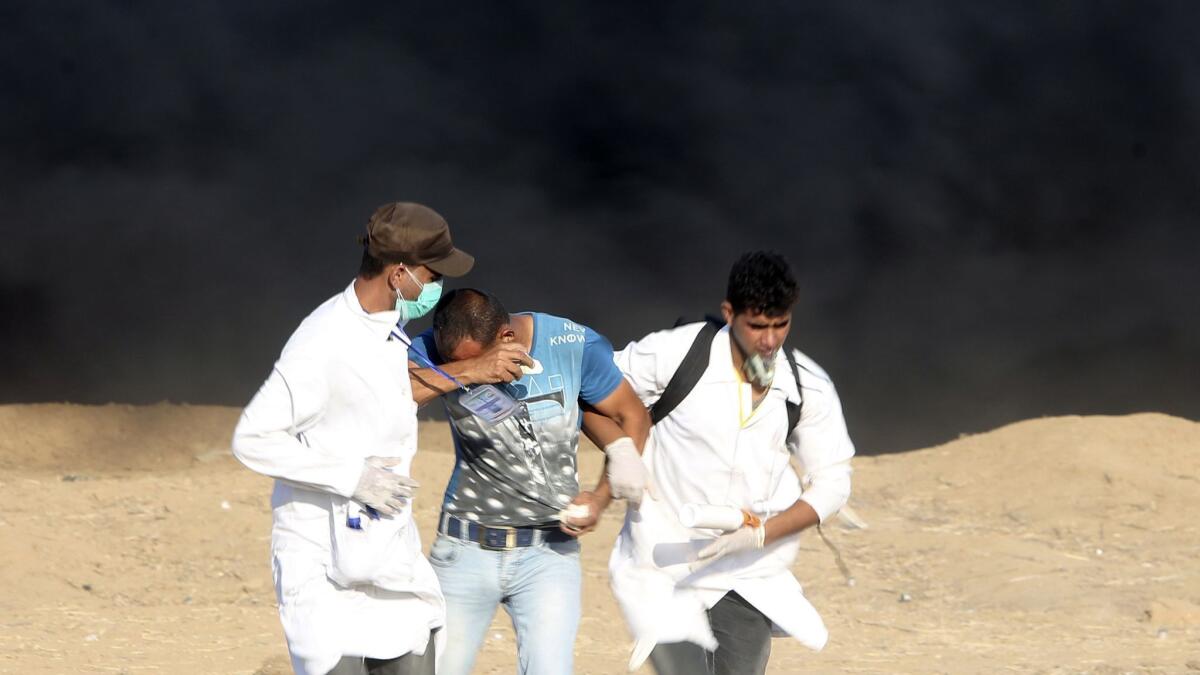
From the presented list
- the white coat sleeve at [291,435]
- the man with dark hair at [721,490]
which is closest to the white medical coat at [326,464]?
the white coat sleeve at [291,435]

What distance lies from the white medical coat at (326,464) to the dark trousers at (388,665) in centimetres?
3

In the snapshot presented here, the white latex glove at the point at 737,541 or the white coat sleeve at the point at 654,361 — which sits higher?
the white coat sleeve at the point at 654,361

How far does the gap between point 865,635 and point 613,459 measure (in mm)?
4680

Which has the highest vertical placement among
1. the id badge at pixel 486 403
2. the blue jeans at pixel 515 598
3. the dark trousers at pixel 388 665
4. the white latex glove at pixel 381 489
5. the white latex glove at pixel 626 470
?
the id badge at pixel 486 403

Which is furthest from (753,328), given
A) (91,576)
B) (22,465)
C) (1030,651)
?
(22,465)

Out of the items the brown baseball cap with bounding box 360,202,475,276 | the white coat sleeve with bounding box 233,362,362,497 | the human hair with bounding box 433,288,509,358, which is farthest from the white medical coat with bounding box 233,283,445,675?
the human hair with bounding box 433,288,509,358

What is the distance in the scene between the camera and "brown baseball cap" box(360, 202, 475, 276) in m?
3.43

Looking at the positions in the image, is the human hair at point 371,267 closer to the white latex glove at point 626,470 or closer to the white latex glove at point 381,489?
the white latex glove at point 381,489

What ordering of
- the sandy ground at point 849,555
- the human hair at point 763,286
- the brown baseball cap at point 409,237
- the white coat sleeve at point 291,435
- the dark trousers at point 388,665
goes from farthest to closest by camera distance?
the sandy ground at point 849,555, the human hair at point 763,286, the brown baseball cap at point 409,237, the dark trousers at point 388,665, the white coat sleeve at point 291,435

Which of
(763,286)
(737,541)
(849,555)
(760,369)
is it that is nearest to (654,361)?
(760,369)

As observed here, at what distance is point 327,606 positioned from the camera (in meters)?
3.28

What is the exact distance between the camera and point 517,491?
3805 millimetres

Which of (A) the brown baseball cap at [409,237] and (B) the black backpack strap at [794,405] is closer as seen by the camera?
(A) the brown baseball cap at [409,237]

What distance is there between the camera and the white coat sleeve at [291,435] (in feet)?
10.5
